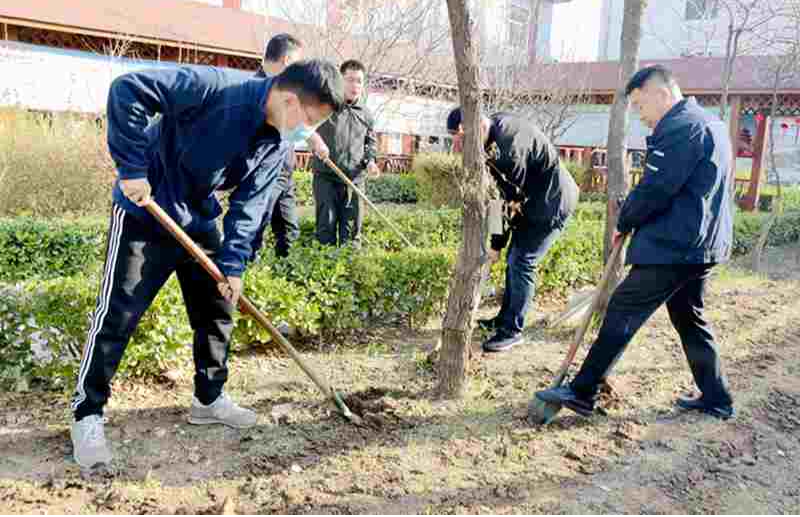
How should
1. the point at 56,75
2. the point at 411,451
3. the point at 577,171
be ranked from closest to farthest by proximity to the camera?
the point at 411,451 → the point at 56,75 → the point at 577,171

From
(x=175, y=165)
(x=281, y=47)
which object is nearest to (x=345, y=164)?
(x=281, y=47)

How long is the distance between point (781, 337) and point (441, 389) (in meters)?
3.33

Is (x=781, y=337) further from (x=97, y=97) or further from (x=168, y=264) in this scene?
(x=97, y=97)

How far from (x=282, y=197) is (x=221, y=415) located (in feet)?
8.72

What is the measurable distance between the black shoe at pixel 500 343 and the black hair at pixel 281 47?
99.0 inches

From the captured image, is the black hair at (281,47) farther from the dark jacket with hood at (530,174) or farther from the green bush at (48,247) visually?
the green bush at (48,247)

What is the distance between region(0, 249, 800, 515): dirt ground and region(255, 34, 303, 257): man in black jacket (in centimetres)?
154

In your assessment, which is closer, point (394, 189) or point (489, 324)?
point (489, 324)

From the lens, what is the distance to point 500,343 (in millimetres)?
4469

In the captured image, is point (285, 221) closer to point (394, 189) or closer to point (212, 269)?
point (212, 269)

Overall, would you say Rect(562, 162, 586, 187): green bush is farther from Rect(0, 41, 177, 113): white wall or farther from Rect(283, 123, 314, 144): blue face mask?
Rect(283, 123, 314, 144): blue face mask

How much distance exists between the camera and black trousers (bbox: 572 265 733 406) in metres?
3.20

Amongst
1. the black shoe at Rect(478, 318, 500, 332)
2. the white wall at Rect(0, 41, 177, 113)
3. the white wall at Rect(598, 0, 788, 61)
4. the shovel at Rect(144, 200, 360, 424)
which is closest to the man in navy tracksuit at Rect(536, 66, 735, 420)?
the shovel at Rect(144, 200, 360, 424)

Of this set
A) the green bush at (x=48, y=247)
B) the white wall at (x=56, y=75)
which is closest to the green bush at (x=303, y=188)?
the white wall at (x=56, y=75)
